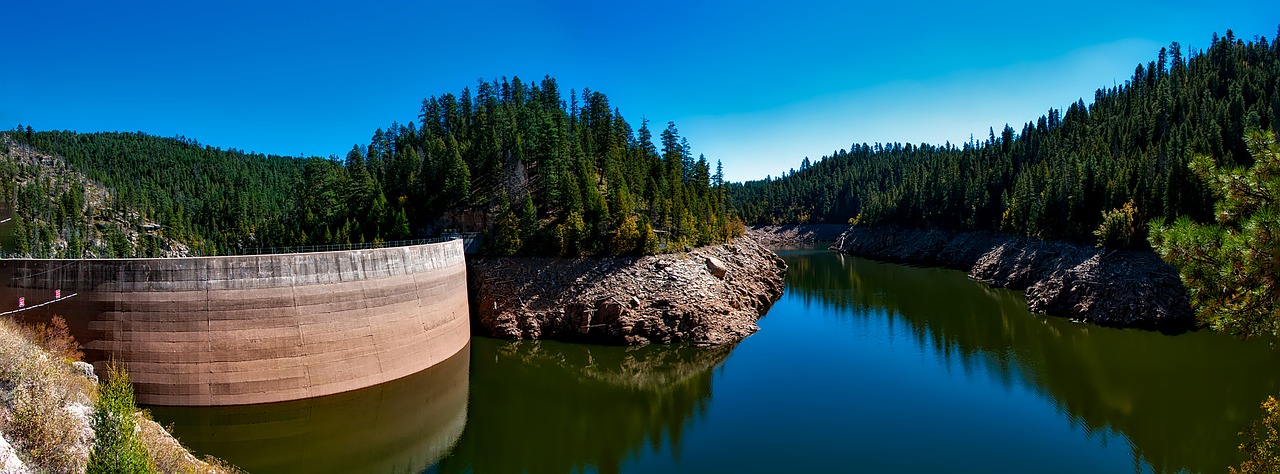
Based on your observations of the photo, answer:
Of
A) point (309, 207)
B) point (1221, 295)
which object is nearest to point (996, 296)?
point (1221, 295)

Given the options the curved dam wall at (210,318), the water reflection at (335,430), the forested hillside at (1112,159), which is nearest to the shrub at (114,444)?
the water reflection at (335,430)

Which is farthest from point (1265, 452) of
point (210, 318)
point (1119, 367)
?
point (210, 318)

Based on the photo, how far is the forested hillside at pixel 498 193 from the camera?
49.8 metres

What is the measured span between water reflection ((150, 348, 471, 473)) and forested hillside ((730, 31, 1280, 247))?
167 feet

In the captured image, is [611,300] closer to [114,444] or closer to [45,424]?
[45,424]

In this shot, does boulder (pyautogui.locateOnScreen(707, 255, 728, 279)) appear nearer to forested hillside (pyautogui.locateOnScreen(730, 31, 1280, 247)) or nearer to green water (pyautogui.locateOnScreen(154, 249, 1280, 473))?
green water (pyautogui.locateOnScreen(154, 249, 1280, 473))

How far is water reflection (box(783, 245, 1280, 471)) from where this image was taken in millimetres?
25906

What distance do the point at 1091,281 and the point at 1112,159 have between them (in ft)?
119

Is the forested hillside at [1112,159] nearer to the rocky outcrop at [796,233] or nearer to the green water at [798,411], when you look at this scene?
the rocky outcrop at [796,233]

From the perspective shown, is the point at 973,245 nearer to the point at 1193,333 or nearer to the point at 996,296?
the point at 996,296

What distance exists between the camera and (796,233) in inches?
6161

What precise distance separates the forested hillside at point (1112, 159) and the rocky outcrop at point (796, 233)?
7169 mm

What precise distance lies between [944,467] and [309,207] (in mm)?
67650

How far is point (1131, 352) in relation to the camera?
38.2 meters
